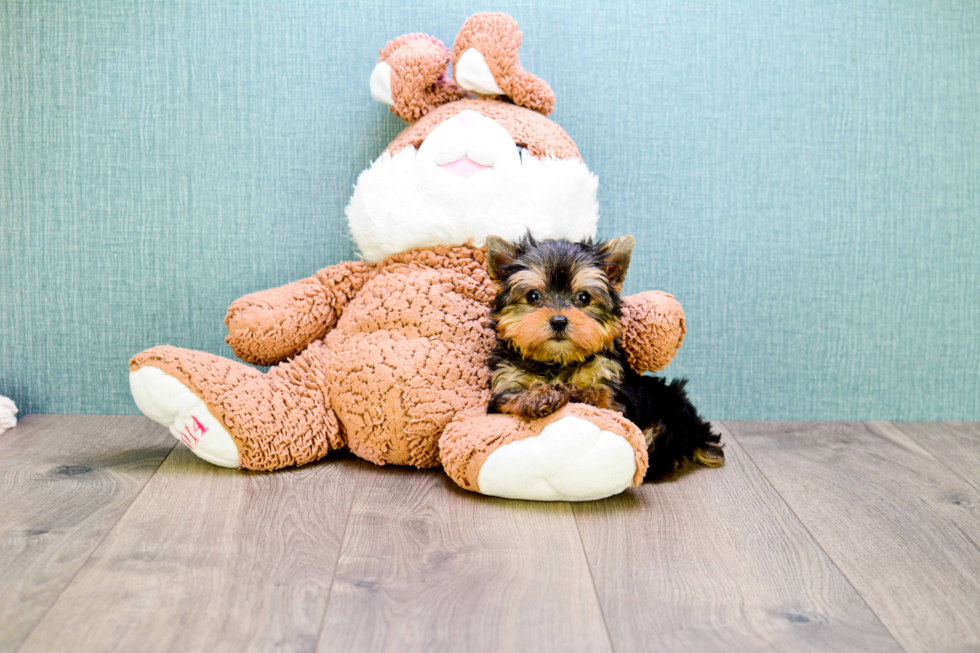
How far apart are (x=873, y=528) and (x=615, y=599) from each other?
64cm

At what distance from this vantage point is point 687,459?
73.6 inches

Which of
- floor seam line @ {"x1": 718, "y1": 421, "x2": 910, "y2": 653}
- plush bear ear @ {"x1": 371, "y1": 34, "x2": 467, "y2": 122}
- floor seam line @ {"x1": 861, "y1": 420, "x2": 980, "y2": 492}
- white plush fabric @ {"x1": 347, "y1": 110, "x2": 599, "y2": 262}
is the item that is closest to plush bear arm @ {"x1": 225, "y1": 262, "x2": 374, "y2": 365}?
white plush fabric @ {"x1": 347, "y1": 110, "x2": 599, "y2": 262}

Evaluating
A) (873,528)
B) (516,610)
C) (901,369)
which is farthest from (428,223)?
(901,369)

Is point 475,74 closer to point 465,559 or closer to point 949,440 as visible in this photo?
point 465,559

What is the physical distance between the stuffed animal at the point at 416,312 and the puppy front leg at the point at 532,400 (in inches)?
1.1

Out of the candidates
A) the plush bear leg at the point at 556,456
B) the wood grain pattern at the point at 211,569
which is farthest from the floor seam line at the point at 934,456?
the wood grain pattern at the point at 211,569

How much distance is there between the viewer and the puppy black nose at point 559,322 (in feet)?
5.03

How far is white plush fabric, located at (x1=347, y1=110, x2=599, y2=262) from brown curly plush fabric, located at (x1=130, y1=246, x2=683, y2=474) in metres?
0.06

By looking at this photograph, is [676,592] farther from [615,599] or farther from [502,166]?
[502,166]

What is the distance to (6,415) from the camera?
6.77 ft

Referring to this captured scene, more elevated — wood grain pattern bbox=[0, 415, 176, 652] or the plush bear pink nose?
the plush bear pink nose

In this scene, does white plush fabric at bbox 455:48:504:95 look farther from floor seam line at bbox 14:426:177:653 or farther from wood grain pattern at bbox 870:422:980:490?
wood grain pattern at bbox 870:422:980:490

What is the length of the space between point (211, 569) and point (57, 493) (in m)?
0.54

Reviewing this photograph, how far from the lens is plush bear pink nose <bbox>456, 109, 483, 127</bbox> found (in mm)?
1831
